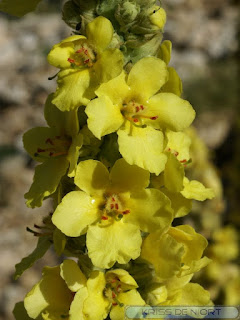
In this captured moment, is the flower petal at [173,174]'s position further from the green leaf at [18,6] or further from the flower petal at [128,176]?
the green leaf at [18,6]

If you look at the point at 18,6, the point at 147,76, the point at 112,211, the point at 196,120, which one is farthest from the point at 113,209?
the point at 196,120

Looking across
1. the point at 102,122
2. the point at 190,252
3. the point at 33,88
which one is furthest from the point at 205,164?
the point at 33,88

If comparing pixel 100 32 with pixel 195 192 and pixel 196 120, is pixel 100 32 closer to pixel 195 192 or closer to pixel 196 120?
pixel 195 192

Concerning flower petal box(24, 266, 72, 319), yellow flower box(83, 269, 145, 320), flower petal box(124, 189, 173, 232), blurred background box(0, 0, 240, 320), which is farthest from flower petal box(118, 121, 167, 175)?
blurred background box(0, 0, 240, 320)

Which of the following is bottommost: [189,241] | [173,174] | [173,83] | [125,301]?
[125,301]

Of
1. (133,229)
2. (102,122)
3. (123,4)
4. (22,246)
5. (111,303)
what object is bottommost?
(22,246)

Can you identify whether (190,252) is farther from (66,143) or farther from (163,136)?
(66,143)
